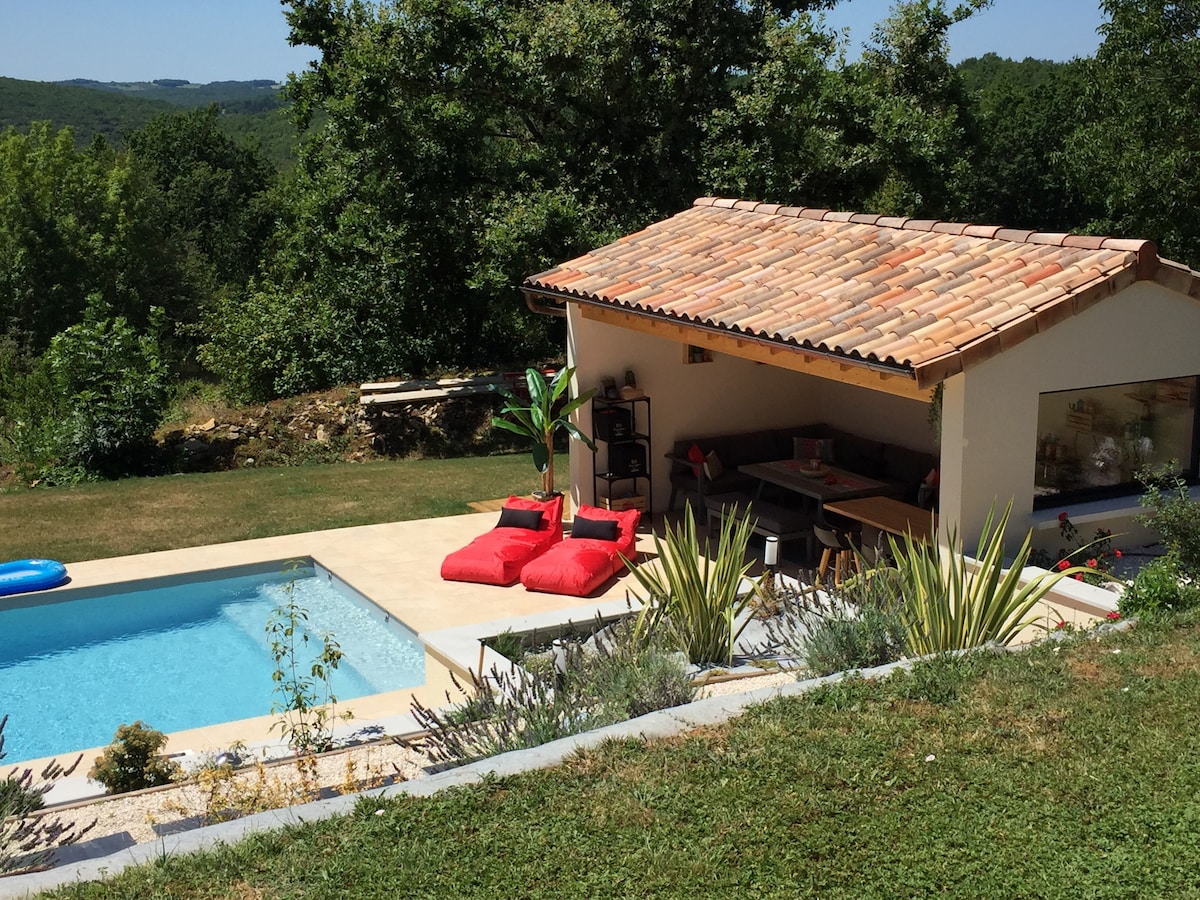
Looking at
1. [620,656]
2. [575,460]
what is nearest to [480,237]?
[575,460]

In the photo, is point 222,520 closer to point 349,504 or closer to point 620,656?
point 349,504

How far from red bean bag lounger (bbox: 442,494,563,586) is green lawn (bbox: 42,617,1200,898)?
20.6ft

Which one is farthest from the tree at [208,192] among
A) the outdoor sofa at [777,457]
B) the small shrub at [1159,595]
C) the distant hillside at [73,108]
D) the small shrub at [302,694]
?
the small shrub at [1159,595]

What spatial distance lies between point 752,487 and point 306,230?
12981 millimetres

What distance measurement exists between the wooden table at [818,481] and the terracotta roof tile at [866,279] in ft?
7.57

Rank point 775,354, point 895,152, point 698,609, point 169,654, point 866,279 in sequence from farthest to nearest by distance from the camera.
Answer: point 895,152
point 169,654
point 866,279
point 775,354
point 698,609

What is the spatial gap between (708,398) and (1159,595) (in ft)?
24.6

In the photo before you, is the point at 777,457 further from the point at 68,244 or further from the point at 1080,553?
the point at 68,244

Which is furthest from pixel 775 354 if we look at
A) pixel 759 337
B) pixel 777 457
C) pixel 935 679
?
pixel 935 679

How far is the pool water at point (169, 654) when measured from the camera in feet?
34.7

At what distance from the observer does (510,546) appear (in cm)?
1297

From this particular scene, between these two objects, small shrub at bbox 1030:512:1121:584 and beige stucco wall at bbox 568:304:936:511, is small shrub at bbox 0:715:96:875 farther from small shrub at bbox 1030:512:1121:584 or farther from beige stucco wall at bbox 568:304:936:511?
beige stucco wall at bbox 568:304:936:511

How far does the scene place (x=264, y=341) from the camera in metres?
23.9

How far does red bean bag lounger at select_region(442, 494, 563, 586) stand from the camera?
1276 centimetres
